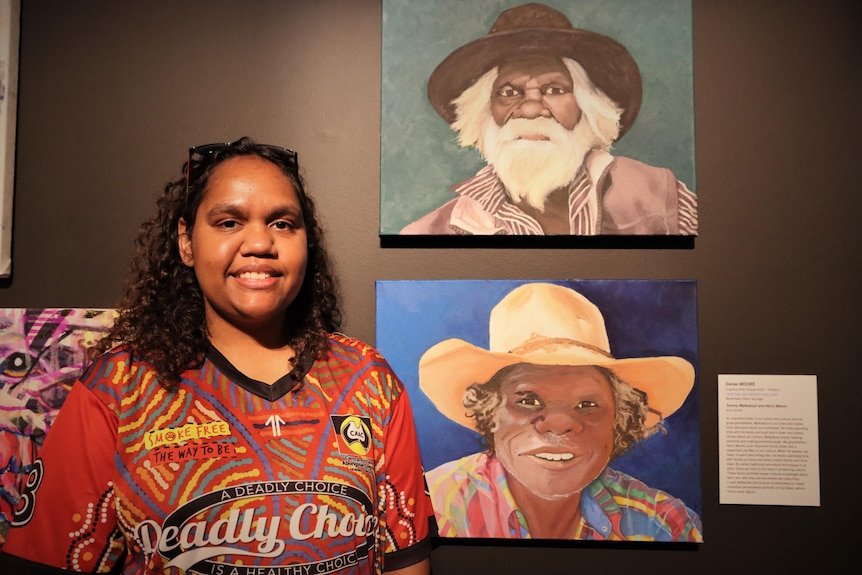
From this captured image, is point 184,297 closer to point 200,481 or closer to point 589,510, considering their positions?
point 200,481

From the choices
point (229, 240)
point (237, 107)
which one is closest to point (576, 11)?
point (237, 107)

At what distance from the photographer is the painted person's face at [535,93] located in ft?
4.51

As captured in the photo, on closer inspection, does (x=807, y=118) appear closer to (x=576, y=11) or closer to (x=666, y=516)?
(x=576, y=11)

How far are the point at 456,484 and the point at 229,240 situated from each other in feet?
2.34

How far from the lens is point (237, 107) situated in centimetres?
143

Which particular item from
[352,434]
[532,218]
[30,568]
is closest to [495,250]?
[532,218]

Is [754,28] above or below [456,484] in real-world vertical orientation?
above

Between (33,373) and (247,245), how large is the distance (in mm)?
670

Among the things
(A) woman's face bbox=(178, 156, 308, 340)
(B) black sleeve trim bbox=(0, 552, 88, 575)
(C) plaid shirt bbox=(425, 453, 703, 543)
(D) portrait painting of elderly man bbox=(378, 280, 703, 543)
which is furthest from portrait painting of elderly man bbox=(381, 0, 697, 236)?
(B) black sleeve trim bbox=(0, 552, 88, 575)

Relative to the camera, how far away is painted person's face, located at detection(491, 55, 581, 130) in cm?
138

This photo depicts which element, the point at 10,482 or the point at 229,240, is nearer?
the point at 229,240

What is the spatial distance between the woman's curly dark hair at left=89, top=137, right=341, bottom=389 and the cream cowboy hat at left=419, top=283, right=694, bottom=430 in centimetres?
28

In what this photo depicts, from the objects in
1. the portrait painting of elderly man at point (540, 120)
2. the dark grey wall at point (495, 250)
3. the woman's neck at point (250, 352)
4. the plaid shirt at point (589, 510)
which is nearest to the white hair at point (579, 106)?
the portrait painting of elderly man at point (540, 120)

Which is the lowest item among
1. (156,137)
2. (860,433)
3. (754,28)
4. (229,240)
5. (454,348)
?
(860,433)
